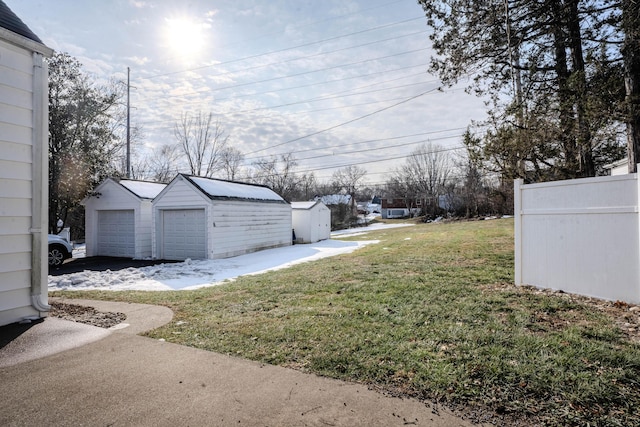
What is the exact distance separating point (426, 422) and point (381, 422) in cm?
29

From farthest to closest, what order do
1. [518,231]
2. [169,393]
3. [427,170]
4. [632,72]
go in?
[427,170], [518,231], [632,72], [169,393]

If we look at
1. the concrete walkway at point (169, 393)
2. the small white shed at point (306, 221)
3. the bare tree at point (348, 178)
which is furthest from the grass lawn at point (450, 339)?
the bare tree at point (348, 178)

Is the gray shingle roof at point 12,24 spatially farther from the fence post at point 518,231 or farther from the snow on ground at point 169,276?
the fence post at point 518,231

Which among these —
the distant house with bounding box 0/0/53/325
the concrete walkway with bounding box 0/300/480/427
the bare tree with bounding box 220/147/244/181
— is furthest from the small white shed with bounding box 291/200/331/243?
the concrete walkway with bounding box 0/300/480/427

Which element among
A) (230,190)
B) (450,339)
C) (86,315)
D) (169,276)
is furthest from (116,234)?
(450,339)

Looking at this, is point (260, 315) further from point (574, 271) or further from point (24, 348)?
point (574, 271)

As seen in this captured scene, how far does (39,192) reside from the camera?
4312 mm

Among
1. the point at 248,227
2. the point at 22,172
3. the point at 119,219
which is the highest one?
the point at 22,172

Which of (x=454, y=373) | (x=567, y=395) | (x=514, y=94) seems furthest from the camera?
(x=514, y=94)

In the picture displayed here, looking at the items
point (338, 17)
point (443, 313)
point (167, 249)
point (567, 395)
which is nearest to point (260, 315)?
point (443, 313)

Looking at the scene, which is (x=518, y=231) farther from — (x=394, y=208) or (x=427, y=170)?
(x=394, y=208)

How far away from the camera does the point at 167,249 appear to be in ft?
45.7

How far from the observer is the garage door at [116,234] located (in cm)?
1477

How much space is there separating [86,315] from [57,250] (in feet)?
30.9
